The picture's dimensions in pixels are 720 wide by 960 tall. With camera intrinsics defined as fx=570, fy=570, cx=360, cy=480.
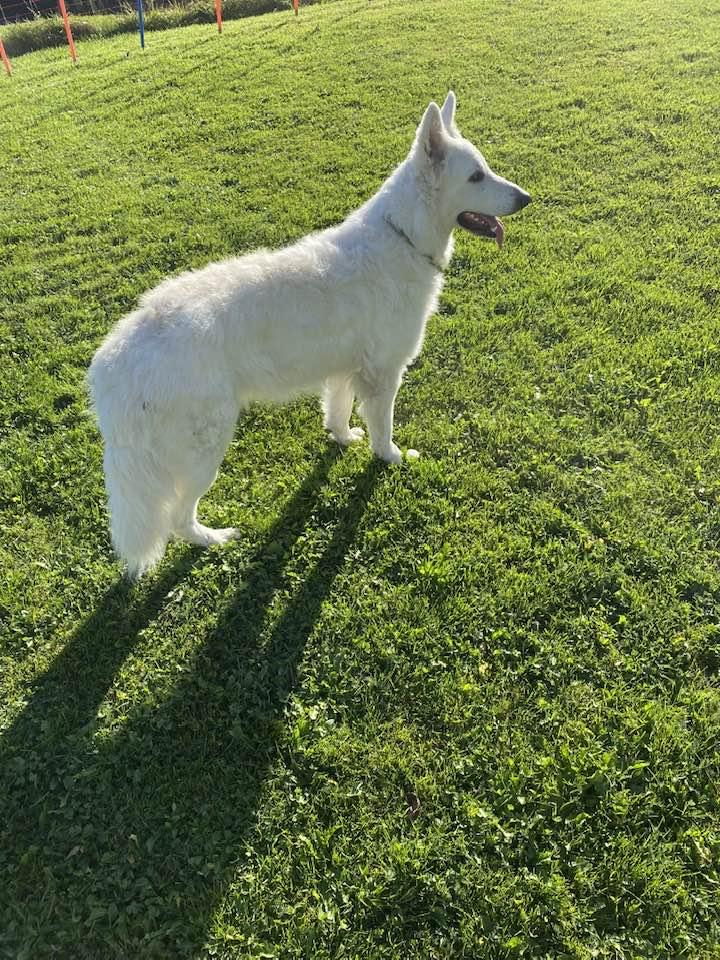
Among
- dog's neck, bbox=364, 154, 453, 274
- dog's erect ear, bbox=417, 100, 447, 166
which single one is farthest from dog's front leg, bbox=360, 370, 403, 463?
dog's erect ear, bbox=417, 100, 447, 166

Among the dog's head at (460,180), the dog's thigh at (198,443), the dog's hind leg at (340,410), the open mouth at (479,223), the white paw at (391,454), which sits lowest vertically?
the white paw at (391,454)

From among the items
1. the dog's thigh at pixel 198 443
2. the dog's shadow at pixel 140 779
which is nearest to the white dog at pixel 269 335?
the dog's thigh at pixel 198 443

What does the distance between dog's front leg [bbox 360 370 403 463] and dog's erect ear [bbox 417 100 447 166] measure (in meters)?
1.56

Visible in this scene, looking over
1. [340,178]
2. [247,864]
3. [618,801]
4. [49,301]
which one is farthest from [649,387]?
[49,301]

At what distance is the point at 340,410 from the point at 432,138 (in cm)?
220

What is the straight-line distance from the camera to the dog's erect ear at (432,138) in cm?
392

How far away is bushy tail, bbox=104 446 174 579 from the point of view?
348 cm

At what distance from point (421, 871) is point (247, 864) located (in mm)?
899

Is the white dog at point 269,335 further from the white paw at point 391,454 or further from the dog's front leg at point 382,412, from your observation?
the white paw at point 391,454

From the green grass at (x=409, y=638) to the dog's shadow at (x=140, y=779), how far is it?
0.02 meters

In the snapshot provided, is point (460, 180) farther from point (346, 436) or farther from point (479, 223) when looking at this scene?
point (346, 436)

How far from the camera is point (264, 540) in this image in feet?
14.8

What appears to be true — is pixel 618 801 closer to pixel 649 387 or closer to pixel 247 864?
pixel 247 864

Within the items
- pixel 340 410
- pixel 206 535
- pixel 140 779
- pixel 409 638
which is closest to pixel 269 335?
pixel 340 410
